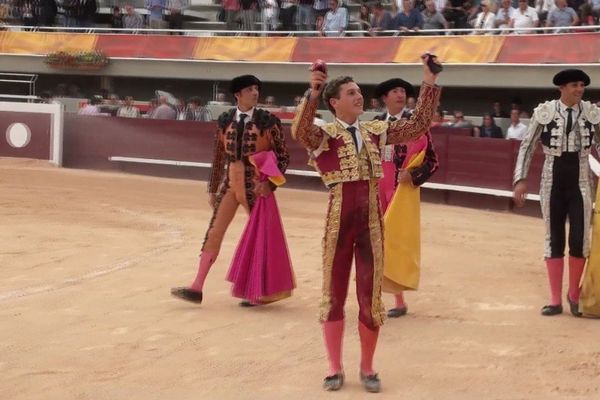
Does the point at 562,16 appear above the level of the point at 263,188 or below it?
above

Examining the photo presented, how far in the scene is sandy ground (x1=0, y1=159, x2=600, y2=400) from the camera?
16.1ft

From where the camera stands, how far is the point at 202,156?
17.7 metres

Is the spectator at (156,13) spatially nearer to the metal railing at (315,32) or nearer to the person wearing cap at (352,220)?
the metal railing at (315,32)

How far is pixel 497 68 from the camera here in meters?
16.0

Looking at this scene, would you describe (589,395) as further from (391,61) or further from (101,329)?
(391,61)

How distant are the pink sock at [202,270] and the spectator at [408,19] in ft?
35.5

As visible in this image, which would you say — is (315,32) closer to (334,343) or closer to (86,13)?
(86,13)

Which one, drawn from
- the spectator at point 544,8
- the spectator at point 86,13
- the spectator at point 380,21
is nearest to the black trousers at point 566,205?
the spectator at point 544,8

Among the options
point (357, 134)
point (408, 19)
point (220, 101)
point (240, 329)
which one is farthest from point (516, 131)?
point (357, 134)

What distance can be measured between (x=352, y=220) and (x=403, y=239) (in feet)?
5.74

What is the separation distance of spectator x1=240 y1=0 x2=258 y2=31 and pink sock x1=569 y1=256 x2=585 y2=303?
576 inches

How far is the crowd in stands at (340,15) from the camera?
1551cm

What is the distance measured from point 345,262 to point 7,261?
4411mm

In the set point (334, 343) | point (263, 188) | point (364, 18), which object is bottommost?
point (334, 343)
